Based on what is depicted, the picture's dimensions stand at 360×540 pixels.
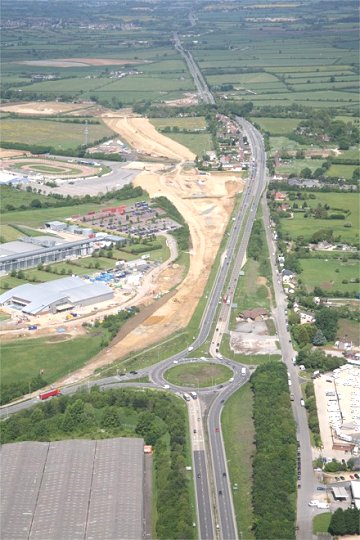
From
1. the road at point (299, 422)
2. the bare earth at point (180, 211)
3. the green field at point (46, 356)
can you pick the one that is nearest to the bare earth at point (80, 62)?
the bare earth at point (180, 211)

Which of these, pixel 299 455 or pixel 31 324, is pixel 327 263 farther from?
pixel 299 455

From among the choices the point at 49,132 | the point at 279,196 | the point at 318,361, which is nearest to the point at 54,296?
the point at 318,361

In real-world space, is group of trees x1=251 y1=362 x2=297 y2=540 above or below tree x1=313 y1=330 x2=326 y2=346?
above

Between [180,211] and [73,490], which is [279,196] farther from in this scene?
[73,490]

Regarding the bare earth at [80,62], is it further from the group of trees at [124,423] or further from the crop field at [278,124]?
the group of trees at [124,423]

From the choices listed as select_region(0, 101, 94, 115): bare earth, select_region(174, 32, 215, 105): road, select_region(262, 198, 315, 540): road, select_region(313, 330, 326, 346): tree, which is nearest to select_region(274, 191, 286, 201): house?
select_region(262, 198, 315, 540): road

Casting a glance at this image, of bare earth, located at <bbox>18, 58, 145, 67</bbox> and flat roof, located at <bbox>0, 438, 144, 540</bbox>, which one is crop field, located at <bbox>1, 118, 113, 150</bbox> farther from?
flat roof, located at <bbox>0, 438, 144, 540</bbox>

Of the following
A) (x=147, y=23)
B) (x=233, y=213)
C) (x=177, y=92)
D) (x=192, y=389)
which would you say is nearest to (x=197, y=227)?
(x=233, y=213)
